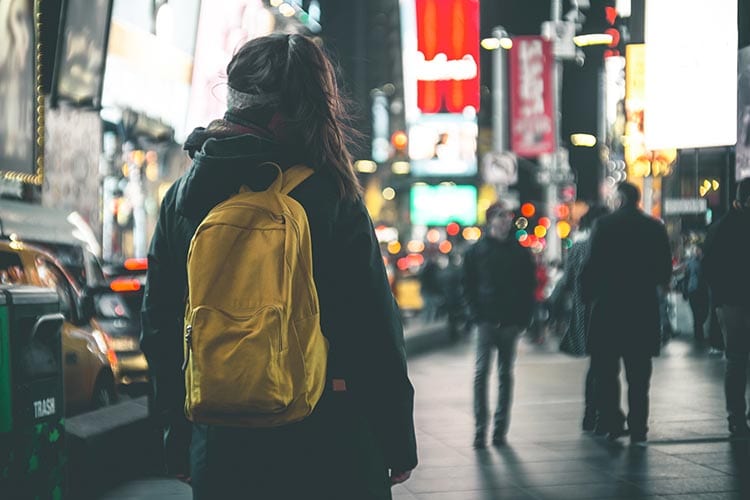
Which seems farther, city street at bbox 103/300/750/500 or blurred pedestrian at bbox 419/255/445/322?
blurred pedestrian at bbox 419/255/445/322

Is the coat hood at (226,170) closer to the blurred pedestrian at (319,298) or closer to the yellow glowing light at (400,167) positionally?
the blurred pedestrian at (319,298)

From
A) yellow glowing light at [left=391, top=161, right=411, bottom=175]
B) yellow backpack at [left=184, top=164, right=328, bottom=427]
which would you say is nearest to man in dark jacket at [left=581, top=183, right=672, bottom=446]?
yellow backpack at [left=184, top=164, right=328, bottom=427]

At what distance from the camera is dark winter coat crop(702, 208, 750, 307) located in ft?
31.5

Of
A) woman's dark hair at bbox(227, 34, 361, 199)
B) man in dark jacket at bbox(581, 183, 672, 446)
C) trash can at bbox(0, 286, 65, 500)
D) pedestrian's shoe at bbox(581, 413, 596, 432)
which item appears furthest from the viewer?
pedestrian's shoe at bbox(581, 413, 596, 432)

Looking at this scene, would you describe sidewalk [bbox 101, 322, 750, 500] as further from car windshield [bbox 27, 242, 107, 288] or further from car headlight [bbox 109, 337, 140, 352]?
car windshield [bbox 27, 242, 107, 288]

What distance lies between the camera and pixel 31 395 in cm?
Result: 473

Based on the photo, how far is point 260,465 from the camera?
2885 mm

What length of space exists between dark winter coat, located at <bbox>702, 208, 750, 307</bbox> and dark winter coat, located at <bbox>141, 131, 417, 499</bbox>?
7110mm

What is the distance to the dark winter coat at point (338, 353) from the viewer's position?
2.91 meters

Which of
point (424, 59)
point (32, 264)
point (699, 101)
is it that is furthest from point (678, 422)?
point (424, 59)

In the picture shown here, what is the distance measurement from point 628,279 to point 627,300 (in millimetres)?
168

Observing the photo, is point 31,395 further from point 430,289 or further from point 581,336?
point 430,289

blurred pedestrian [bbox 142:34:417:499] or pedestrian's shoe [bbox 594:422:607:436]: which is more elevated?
blurred pedestrian [bbox 142:34:417:499]

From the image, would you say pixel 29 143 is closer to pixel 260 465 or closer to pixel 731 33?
pixel 731 33
